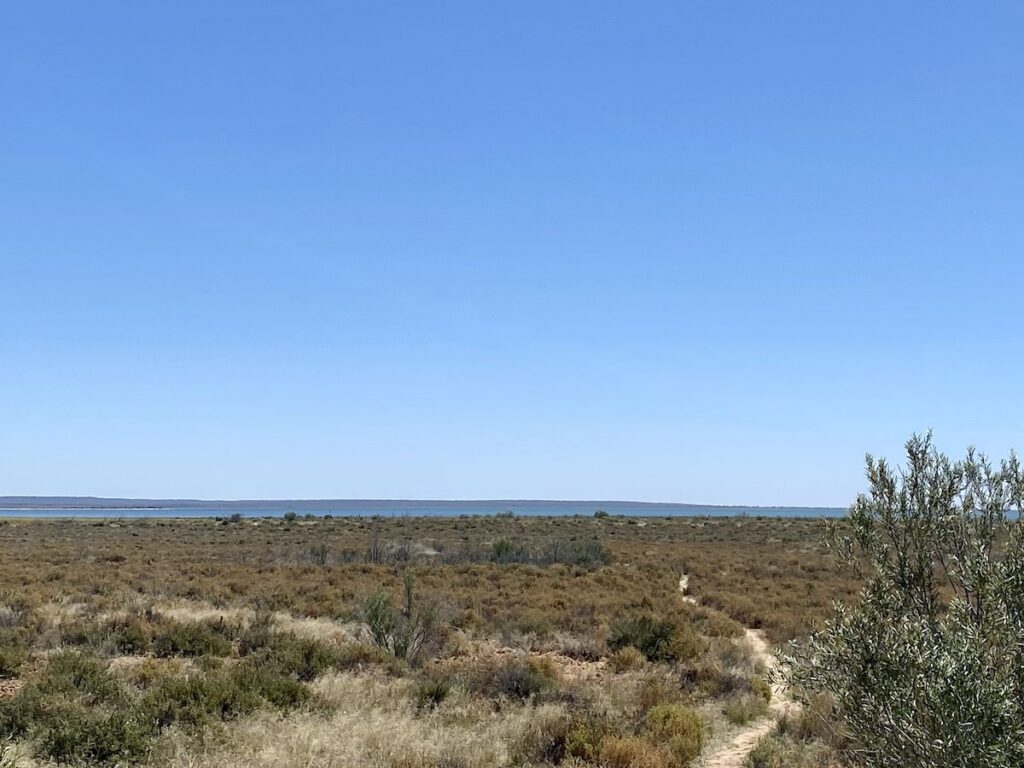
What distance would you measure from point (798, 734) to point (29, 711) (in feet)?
31.7

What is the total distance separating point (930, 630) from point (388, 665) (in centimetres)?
1028

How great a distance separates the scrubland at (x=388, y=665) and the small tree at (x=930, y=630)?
730 mm

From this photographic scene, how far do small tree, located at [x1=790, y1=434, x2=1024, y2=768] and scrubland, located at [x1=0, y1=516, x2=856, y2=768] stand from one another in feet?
2.39

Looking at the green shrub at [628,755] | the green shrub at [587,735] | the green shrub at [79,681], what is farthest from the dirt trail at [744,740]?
the green shrub at [79,681]

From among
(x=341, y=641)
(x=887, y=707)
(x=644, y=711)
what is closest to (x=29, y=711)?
(x=341, y=641)

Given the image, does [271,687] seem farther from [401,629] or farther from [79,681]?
[401,629]

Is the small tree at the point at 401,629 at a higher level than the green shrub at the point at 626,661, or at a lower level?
higher

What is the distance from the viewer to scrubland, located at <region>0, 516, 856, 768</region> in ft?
28.0

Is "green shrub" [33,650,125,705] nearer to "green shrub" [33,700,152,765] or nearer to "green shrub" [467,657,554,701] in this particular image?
"green shrub" [33,700,152,765]

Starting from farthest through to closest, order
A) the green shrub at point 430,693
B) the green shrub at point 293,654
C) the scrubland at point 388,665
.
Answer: the green shrub at point 293,654
the green shrub at point 430,693
the scrubland at point 388,665

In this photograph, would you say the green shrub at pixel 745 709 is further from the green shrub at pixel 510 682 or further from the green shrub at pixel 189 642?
the green shrub at pixel 189 642

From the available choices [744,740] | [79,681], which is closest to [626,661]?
[744,740]

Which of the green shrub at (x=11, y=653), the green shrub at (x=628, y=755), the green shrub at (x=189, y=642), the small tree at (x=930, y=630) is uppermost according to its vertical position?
the small tree at (x=930, y=630)

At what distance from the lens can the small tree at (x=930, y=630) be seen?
3.76 m
